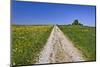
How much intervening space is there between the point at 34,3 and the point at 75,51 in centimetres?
90

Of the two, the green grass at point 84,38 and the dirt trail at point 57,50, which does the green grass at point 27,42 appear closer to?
the dirt trail at point 57,50

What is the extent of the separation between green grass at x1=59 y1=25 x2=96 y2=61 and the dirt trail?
0.08 metres

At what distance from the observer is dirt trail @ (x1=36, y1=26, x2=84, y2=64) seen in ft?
9.30

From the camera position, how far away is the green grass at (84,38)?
118 inches

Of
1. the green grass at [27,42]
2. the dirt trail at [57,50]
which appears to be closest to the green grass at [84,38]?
the dirt trail at [57,50]

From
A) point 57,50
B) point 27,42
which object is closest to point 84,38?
point 57,50

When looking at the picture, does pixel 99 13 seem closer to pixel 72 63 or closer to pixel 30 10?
pixel 72 63

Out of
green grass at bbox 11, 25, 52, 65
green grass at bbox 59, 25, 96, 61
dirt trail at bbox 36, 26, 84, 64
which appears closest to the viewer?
green grass at bbox 11, 25, 52, 65

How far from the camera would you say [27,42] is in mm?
2748

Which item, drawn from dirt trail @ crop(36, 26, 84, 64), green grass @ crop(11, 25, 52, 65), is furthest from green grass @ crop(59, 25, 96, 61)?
green grass @ crop(11, 25, 52, 65)

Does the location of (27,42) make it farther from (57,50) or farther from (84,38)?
(84,38)

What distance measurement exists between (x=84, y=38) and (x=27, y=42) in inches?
34.3

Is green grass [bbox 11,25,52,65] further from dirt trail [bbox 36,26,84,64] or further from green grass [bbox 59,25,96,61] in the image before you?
green grass [bbox 59,25,96,61]
